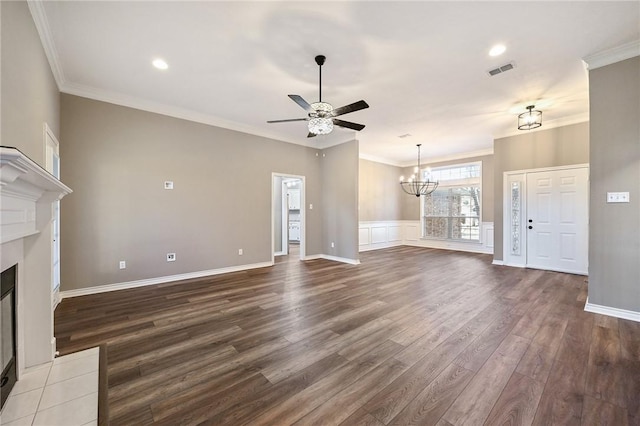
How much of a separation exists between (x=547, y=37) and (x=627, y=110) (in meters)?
1.34

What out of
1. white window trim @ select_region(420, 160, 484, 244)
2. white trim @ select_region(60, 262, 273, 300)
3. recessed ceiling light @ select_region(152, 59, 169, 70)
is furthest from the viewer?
white window trim @ select_region(420, 160, 484, 244)

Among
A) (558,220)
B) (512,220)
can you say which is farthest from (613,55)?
(512,220)

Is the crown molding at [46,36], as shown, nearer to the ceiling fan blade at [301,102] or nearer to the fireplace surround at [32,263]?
the fireplace surround at [32,263]

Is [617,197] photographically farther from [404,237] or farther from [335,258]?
[404,237]

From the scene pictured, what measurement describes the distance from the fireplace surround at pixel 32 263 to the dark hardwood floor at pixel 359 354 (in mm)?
428

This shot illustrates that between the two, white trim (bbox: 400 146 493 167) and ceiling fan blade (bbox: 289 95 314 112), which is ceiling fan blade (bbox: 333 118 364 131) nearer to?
ceiling fan blade (bbox: 289 95 314 112)

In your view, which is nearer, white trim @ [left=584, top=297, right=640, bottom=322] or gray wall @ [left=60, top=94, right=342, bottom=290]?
white trim @ [left=584, top=297, right=640, bottom=322]

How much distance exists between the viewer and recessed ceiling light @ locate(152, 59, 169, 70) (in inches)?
120

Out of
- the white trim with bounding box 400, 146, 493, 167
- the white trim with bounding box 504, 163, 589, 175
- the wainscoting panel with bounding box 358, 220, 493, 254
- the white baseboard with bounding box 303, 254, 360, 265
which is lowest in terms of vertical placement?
the white baseboard with bounding box 303, 254, 360, 265

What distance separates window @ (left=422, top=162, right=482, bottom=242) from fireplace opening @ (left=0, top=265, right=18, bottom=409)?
308 inches

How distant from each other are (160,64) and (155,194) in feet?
6.85

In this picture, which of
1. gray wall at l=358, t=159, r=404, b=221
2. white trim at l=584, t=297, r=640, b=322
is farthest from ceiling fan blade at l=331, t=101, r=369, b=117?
gray wall at l=358, t=159, r=404, b=221

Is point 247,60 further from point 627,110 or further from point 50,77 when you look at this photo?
point 627,110

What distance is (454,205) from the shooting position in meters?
8.04
